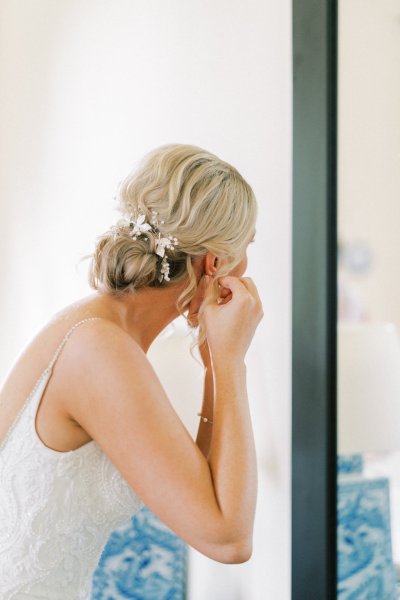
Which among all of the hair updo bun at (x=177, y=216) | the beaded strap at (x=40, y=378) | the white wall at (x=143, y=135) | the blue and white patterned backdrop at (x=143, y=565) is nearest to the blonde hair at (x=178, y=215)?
the hair updo bun at (x=177, y=216)

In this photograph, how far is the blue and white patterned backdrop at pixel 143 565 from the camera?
1687mm

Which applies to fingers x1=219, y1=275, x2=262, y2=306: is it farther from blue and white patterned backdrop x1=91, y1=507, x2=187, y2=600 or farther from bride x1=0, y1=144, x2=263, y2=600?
blue and white patterned backdrop x1=91, y1=507, x2=187, y2=600

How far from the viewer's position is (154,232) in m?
1.23

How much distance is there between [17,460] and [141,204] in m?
0.47

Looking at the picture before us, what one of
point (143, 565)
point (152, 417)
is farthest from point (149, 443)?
point (143, 565)

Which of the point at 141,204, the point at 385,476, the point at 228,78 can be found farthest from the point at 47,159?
the point at 385,476

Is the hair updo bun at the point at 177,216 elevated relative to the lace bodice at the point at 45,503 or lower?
elevated

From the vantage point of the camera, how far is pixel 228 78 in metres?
1.68

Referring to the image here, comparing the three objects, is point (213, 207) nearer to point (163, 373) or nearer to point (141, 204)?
point (141, 204)

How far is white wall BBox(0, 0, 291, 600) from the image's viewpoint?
1510 mm

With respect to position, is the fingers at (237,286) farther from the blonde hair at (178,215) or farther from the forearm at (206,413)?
the forearm at (206,413)

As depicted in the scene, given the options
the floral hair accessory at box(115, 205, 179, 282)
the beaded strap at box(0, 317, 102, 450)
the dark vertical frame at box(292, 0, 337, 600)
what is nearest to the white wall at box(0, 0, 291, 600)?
the dark vertical frame at box(292, 0, 337, 600)

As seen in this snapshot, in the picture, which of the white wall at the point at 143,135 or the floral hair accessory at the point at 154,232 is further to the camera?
the white wall at the point at 143,135

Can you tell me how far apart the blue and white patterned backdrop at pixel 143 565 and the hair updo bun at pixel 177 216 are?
727mm
